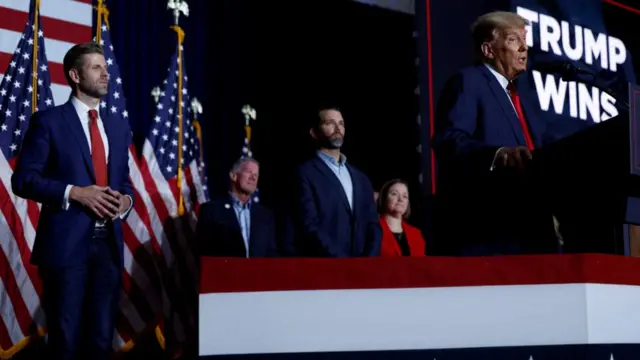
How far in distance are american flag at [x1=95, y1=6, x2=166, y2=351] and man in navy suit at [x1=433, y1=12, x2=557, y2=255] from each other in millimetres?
2838

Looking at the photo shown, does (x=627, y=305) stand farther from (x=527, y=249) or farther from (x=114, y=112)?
(x=114, y=112)

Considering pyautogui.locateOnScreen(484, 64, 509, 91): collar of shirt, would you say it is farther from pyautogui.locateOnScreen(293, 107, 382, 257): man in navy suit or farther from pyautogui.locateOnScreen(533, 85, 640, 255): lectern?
pyautogui.locateOnScreen(293, 107, 382, 257): man in navy suit

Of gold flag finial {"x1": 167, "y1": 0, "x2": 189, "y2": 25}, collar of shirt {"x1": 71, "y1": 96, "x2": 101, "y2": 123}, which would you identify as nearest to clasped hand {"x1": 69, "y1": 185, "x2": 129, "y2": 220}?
collar of shirt {"x1": 71, "y1": 96, "x2": 101, "y2": 123}

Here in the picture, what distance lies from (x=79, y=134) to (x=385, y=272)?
5.33 feet

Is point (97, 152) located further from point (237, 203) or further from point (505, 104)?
point (237, 203)

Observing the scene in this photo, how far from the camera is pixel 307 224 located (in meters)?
4.18

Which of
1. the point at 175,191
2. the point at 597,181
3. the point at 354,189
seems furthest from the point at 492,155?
the point at 175,191

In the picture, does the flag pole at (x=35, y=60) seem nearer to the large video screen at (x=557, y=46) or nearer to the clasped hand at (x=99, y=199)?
the clasped hand at (x=99, y=199)

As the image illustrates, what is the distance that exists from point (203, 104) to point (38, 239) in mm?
3505

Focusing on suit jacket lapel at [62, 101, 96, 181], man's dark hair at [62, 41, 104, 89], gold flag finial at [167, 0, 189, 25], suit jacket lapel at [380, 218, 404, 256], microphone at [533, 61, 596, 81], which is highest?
gold flag finial at [167, 0, 189, 25]

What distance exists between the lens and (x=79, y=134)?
11.4 feet

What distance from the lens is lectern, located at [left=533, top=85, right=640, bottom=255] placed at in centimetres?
239

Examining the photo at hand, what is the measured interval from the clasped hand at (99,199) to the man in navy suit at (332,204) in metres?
1.01

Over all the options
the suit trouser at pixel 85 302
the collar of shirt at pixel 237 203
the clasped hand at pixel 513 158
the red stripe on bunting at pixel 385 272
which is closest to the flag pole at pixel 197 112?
the collar of shirt at pixel 237 203
